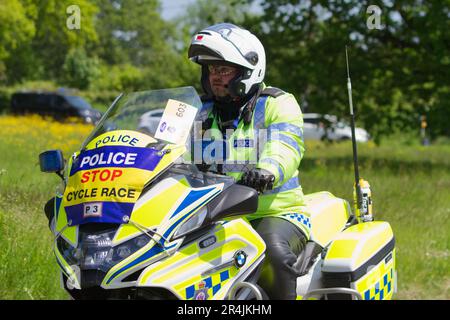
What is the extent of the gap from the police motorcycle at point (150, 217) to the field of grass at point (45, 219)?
1749mm

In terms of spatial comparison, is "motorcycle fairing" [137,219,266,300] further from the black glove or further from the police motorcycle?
the black glove

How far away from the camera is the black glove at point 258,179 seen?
401 cm

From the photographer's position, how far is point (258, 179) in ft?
13.1

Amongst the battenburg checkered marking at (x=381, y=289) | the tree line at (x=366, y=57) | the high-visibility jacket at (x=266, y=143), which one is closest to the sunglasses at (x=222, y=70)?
the high-visibility jacket at (x=266, y=143)

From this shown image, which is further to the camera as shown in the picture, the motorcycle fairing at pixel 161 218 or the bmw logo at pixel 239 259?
the bmw logo at pixel 239 259

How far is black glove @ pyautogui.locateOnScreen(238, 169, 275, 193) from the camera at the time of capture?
158 inches

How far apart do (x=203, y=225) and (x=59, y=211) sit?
0.72 metres

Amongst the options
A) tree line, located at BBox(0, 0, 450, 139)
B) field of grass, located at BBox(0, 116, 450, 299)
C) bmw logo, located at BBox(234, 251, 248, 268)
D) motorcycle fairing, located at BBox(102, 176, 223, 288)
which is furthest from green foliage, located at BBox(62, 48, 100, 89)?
motorcycle fairing, located at BBox(102, 176, 223, 288)

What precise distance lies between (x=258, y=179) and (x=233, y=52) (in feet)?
2.61

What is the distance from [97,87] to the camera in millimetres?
58156

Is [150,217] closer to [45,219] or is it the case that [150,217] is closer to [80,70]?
[45,219]

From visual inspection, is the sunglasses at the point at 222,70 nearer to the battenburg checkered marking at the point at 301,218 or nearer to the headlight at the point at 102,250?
the battenburg checkered marking at the point at 301,218

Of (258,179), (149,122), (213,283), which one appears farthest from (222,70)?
(213,283)
